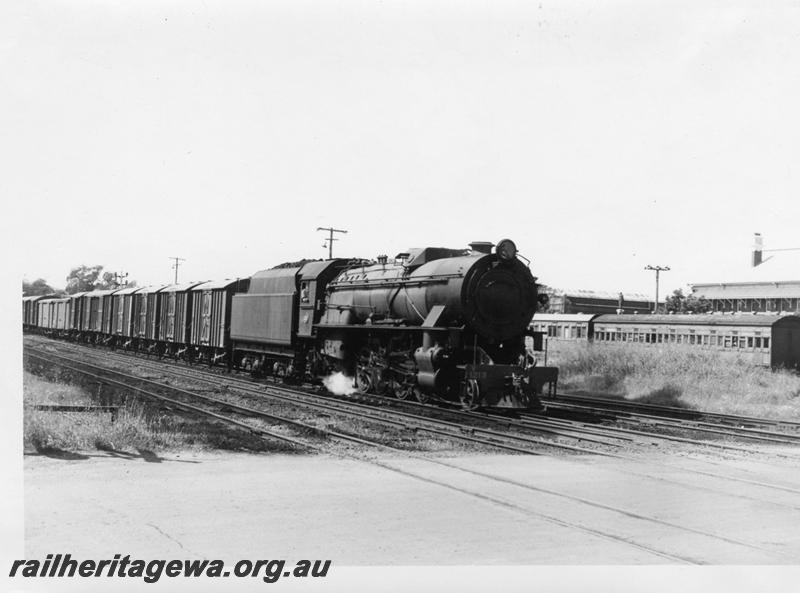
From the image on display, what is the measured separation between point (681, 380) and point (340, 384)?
36.8 ft

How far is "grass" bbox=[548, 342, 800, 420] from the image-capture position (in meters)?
20.2

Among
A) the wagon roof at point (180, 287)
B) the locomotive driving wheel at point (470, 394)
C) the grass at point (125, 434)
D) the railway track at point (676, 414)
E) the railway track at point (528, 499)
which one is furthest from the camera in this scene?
the wagon roof at point (180, 287)

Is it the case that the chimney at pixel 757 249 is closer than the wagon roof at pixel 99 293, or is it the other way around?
the chimney at pixel 757 249

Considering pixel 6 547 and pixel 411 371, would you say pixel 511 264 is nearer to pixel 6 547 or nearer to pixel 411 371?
pixel 411 371

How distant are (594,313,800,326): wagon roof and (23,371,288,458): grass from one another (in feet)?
87.8

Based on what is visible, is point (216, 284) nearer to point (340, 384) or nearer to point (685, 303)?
point (340, 384)

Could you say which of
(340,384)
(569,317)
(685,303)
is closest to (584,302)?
(685,303)

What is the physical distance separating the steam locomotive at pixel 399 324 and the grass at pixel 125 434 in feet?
17.5

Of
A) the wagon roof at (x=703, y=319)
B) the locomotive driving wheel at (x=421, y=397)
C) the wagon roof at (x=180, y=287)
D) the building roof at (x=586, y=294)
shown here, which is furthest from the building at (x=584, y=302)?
the locomotive driving wheel at (x=421, y=397)

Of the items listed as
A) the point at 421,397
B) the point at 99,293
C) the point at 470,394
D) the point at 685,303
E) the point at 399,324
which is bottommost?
the point at 421,397

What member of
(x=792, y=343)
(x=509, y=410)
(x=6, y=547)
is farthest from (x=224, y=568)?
(x=792, y=343)

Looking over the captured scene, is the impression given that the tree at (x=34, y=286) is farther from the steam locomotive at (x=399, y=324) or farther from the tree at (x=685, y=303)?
the tree at (x=685, y=303)

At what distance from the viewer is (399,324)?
16.9 m

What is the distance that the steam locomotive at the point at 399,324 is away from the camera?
1533 cm
